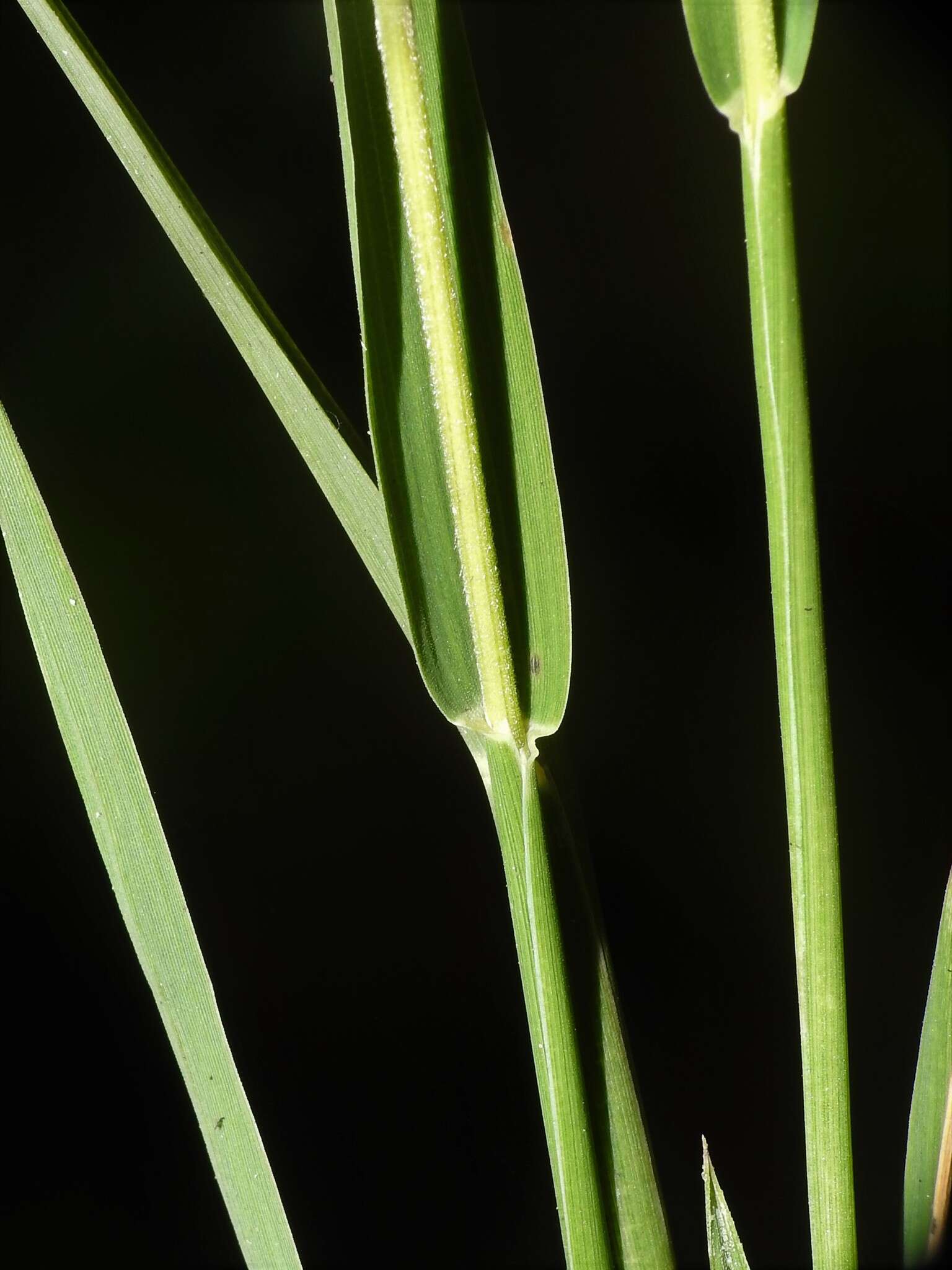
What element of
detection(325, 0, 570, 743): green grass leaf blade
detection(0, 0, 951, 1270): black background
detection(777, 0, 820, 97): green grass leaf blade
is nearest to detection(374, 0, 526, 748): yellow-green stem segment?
detection(325, 0, 570, 743): green grass leaf blade

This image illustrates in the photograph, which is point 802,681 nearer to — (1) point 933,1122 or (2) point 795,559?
(2) point 795,559

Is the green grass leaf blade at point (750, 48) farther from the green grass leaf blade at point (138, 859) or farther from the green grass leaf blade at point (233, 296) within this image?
the green grass leaf blade at point (138, 859)

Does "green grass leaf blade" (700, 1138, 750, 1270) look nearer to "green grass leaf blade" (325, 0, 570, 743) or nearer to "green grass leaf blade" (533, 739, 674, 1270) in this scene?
"green grass leaf blade" (533, 739, 674, 1270)

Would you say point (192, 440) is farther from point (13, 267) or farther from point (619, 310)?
point (619, 310)

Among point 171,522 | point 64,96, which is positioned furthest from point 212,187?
point 171,522

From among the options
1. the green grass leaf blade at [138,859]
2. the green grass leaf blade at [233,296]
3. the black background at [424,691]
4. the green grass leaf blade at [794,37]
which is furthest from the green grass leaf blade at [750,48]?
the black background at [424,691]
